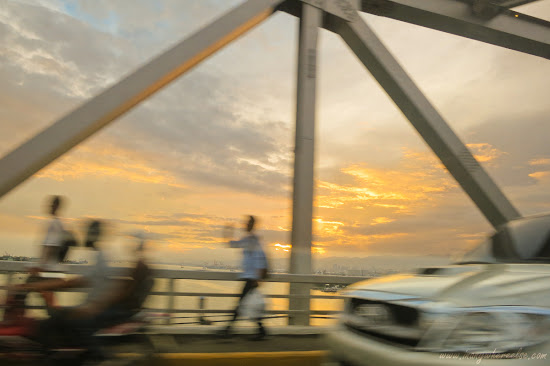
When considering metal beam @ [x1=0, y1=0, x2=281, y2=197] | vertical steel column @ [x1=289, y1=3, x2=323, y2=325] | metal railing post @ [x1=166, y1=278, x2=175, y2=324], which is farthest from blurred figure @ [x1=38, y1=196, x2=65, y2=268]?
vertical steel column @ [x1=289, y1=3, x2=323, y2=325]

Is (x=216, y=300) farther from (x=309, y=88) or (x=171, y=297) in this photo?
(x=309, y=88)

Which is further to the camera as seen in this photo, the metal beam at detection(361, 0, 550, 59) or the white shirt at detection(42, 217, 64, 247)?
the metal beam at detection(361, 0, 550, 59)

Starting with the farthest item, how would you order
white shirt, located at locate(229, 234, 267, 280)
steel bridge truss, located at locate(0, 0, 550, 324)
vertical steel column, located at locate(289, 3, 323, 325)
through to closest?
vertical steel column, located at locate(289, 3, 323, 325) < steel bridge truss, located at locate(0, 0, 550, 324) < white shirt, located at locate(229, 234, 267, 280)

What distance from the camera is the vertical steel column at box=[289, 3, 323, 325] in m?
10.6

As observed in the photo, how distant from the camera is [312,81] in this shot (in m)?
11.5

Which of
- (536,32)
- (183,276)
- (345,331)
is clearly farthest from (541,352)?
(536,32)

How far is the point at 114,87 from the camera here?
33.6 ft

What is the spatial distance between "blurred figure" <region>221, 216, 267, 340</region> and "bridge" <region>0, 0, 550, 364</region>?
916 mm

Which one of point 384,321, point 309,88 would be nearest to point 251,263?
point 384,321

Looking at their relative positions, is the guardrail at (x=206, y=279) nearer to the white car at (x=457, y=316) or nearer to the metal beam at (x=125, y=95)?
the metal beam at (x=125, y=95)

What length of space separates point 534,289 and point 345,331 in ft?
4.02

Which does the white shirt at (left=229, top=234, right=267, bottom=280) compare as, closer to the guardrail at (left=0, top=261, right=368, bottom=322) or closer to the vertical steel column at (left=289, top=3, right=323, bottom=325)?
the guardrail at (left=0, top=261, right=368, bottom=322)

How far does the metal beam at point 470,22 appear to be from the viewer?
1362 cm

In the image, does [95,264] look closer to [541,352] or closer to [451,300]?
[451,300]
